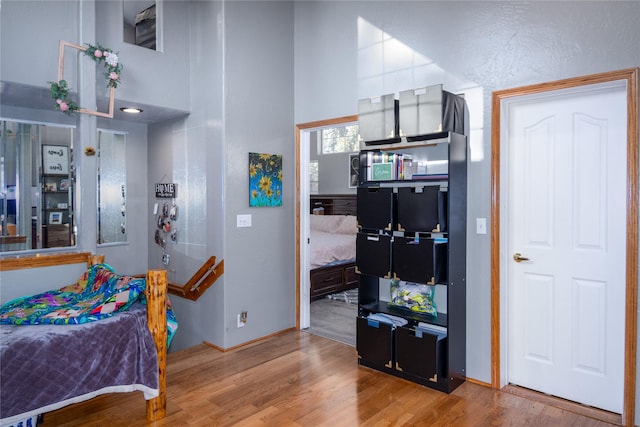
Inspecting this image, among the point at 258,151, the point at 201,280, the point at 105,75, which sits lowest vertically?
the point at 201,280

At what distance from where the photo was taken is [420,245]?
2.97 m

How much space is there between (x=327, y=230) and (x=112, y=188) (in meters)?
3.36

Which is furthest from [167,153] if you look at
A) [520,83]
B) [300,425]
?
[520,83]

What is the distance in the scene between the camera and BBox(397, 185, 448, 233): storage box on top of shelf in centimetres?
291

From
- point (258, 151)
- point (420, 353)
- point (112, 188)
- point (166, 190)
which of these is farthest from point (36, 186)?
point (420, 353)

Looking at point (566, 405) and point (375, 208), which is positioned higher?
point (375, 208)

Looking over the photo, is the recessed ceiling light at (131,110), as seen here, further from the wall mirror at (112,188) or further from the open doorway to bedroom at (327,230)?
the open doorway to bedroom at (327,230)

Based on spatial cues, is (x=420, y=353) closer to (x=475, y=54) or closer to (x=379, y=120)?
(x=379, y=120)

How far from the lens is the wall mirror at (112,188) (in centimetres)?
461

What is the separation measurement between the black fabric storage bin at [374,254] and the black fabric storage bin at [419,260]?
7 centimetres

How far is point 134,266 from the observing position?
479 cm

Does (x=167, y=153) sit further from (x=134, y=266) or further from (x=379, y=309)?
(x=379, y=309)

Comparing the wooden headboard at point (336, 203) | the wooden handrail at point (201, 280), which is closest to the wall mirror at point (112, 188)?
the wooden handrail at point (201, 280)

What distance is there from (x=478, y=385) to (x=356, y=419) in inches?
40.8
